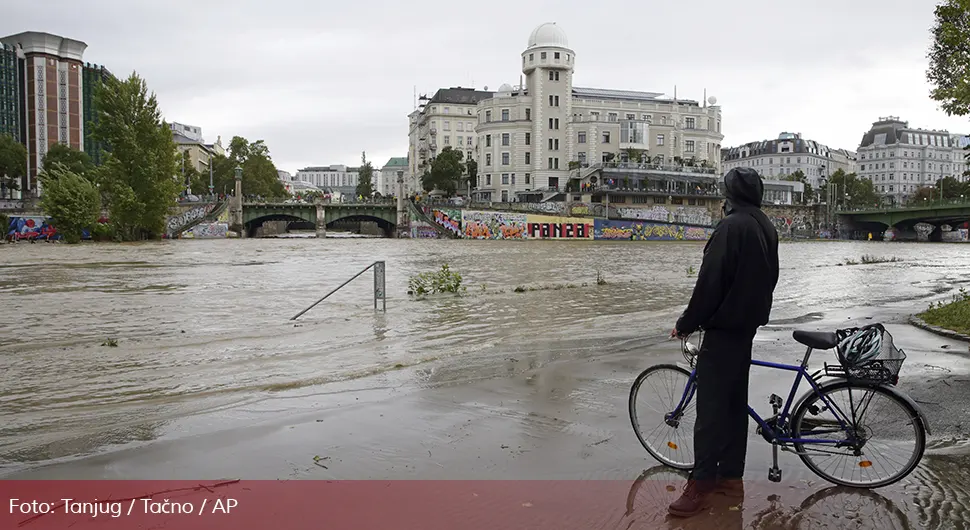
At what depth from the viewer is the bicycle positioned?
183 inches

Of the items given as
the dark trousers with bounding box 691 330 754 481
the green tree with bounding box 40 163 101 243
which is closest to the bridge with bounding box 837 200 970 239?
the green tree with bounding box 40 163 101 243

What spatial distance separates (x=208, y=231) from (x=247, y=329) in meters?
73.3

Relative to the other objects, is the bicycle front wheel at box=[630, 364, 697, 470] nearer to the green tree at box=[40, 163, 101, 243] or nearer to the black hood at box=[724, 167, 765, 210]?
the black hood at box=[724, 167, 765, 210]

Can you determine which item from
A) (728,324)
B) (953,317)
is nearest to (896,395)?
(728,324)

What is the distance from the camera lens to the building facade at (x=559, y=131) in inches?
3861

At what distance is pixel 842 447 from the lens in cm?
492

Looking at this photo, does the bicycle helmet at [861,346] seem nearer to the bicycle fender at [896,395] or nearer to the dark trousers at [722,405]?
the bicycle fender at [896,395]

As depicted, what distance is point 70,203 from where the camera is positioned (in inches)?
2421

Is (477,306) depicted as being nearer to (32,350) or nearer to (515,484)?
(32,350)

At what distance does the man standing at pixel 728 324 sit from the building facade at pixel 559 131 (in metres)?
91.0

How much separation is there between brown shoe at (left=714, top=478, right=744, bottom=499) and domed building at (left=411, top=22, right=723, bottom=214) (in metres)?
87.9

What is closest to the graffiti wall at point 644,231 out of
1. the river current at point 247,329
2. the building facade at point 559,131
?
the building facade at point 559,131

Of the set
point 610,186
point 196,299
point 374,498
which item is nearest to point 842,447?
point 374,498

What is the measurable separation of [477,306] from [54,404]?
1111 centimetres
